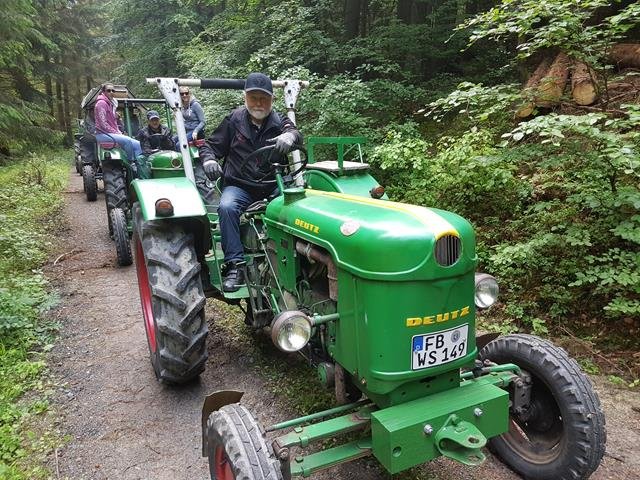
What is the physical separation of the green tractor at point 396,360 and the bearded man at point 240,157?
54 cm

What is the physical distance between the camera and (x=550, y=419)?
250cm

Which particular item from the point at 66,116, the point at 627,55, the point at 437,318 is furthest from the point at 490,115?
the point at 66,116

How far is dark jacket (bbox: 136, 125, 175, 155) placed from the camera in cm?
750

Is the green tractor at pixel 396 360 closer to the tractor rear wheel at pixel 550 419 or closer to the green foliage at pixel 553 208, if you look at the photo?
the tractor rear wheel at pixel 550 419

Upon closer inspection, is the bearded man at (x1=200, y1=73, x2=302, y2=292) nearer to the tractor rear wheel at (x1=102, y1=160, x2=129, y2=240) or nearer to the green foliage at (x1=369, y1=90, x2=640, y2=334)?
the green foliage at (x1=369, y1=90, x2=640, y2=334)

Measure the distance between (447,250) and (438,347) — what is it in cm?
43

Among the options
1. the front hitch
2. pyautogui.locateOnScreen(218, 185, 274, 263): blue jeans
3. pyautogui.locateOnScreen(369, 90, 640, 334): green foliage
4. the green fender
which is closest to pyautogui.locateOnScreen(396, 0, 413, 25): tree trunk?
pyautogui.locateOnScreen(369, 90, 640, 334): green foliage

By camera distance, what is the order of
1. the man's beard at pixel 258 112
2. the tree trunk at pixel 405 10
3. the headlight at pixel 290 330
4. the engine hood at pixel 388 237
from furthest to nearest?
the tree trunk at pixel 405 10 → the man's beard at pixel 258 112 → the headlight at pixel 290 330 → the engine hood at pixel 388 237

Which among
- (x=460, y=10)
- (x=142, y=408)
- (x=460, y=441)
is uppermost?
(x=460, y=10)

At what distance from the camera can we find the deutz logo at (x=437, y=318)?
6.55ft

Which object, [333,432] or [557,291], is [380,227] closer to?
[333,432]

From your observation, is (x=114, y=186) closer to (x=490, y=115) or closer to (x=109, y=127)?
(x=109, y=127)

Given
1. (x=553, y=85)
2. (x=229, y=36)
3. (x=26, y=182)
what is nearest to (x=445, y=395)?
(x=553, y=85)

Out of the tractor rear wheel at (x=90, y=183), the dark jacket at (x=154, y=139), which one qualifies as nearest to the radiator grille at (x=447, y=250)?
the dark jacket at (x=154, y=139)
